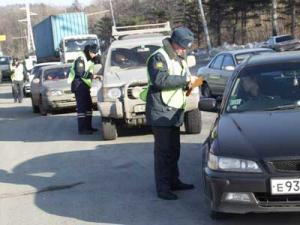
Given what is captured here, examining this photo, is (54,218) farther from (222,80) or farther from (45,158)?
(222,80)

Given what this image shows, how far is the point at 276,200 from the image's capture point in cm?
529

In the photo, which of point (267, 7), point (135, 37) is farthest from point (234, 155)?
point (267, 7)

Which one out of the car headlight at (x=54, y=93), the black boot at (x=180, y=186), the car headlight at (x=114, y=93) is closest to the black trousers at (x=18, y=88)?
the car headlight at (x=54, y=93)

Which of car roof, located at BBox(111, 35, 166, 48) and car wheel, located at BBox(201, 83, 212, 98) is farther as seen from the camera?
car wheel, located at BBox(201, 83, 212, 98)

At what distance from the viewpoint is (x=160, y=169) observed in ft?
22.9

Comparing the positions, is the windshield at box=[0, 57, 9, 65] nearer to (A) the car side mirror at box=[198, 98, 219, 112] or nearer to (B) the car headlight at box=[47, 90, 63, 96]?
(B) the car headlight at box=[47, 90, 63, 96]

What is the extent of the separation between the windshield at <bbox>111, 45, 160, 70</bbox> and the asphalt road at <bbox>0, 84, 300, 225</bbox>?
136 cm

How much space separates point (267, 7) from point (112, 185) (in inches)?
2083

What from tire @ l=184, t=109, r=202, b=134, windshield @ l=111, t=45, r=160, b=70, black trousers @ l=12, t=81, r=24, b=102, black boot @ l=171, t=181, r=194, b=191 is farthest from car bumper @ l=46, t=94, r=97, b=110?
black boot @ l=171, t=181, r=194, b=191

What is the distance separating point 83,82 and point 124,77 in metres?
1.49

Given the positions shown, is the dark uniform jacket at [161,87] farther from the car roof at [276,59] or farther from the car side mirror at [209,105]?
the car roof at [276,59]

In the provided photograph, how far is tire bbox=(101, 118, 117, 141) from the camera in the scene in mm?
11906

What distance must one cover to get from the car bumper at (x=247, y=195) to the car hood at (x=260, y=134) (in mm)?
189

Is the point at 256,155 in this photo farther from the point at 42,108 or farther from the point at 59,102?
the point at 42,108
